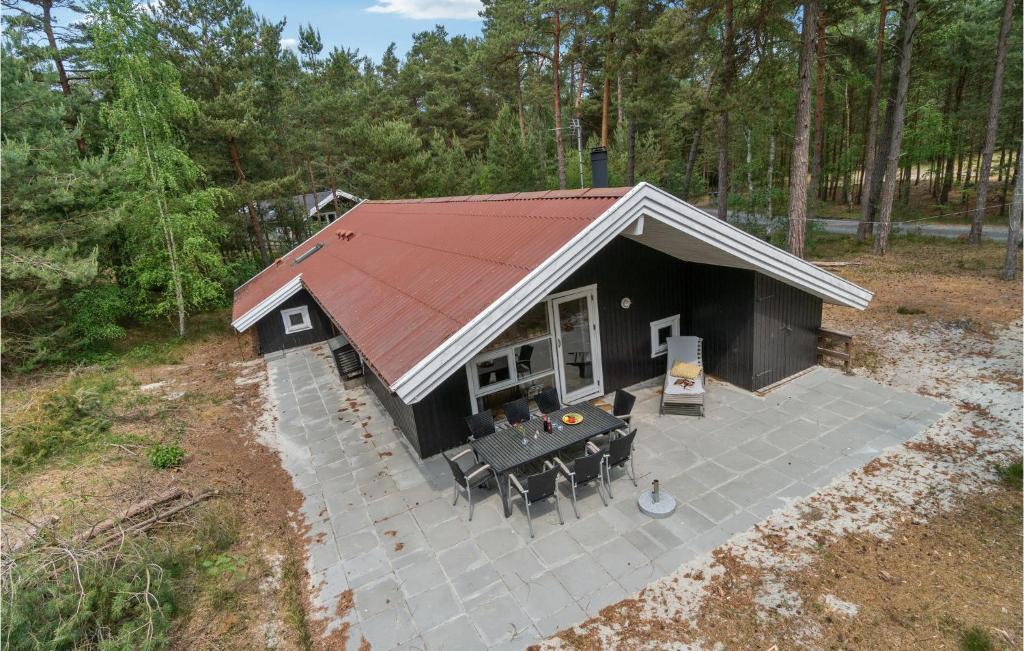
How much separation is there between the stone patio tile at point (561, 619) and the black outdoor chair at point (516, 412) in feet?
9.78

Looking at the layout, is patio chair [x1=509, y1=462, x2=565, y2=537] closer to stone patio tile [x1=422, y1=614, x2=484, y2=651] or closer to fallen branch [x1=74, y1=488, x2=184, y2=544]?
stone patio tile [x1=422, y1=614, x2=484, y2=651]

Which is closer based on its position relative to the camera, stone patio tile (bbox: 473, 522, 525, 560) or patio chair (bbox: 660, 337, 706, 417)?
stone patio tile (bbox: 473, 522, 525, 560)

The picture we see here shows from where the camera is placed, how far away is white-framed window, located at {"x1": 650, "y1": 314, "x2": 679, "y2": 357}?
8988 mm

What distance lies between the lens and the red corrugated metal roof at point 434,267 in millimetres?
6160

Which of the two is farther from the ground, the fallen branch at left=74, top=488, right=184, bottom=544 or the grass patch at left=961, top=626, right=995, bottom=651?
the fallen branch at left=74, top=488, right=184, bottom=544

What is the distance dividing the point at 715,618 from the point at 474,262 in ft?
17.6

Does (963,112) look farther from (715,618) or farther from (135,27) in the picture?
(135,27)

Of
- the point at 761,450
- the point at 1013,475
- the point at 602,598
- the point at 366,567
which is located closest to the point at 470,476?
the point at 366,567

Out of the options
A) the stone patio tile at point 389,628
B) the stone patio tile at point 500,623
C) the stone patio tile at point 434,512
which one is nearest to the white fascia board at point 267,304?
the stone patio tile at point 434,512

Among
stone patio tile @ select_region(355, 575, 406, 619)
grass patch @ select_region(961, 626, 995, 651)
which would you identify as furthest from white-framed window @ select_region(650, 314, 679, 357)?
stone patio tile @ select_region(355, 575, 406, 619)

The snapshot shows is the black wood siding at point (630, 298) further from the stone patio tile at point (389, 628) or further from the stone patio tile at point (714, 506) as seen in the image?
the stone patio tile at point (389, 628)

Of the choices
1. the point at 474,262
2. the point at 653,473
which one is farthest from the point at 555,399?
the point at 474,262

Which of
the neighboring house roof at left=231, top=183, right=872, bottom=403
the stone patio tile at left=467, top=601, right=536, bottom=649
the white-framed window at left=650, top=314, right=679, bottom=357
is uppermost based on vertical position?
the neighboring house roof at left=231, top=183, right=872, bottom=403

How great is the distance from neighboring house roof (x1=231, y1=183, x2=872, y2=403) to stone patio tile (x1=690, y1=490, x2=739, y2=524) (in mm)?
3165
